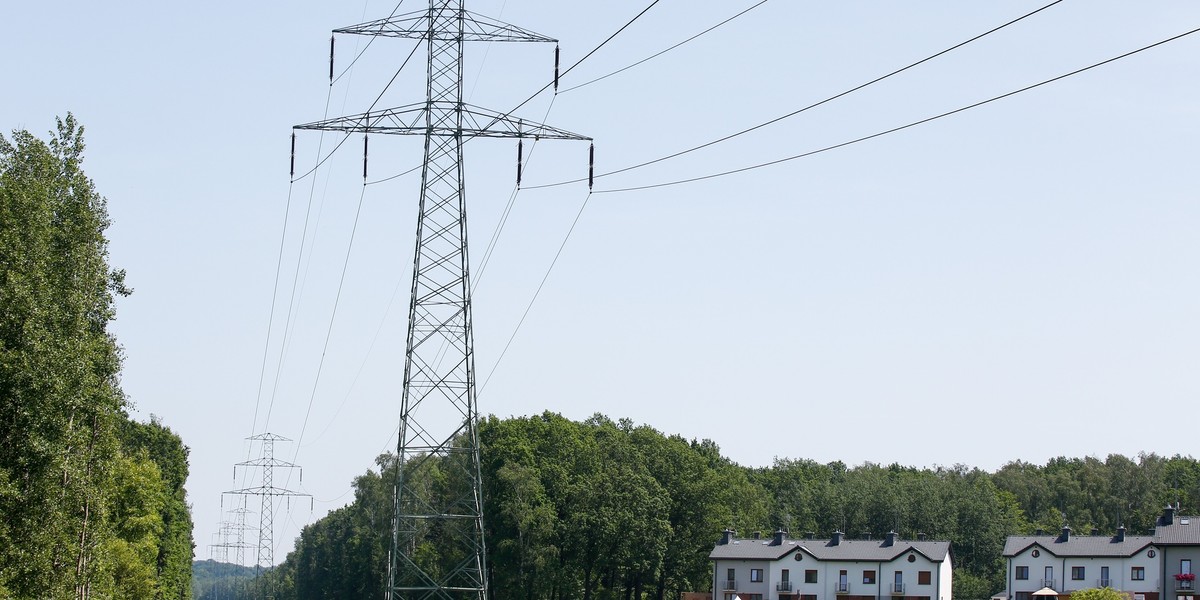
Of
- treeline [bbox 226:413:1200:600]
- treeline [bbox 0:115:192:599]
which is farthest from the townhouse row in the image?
treeline [bbox 0:115:192:599]

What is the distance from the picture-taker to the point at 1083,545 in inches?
4107

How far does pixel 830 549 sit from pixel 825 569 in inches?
83.4

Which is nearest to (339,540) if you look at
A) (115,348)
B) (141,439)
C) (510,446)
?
(141,439)

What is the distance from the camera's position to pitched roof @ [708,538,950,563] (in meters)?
107

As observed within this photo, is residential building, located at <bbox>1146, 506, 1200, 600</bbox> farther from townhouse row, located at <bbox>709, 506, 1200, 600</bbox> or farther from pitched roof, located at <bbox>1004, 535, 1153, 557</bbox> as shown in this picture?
pitched roof, located at <bbox>1004, 535, 1153, 557</bbox>

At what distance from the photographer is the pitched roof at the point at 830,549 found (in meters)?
107

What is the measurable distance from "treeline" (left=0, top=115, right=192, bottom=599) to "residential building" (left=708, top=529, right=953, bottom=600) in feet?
216

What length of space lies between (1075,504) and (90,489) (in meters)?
143

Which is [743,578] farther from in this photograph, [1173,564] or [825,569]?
[1173,564]

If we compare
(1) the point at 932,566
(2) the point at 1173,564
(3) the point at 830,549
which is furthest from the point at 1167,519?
(3) the point at 830,549

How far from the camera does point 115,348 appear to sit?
154 ft

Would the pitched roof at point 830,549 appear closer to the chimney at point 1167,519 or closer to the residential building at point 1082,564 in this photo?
the residential building at point 1082,564

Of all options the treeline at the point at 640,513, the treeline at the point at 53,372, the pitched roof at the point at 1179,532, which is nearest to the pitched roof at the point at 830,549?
the treeline at the point at 640,513

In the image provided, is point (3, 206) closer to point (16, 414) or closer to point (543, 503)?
point (16, 414)
